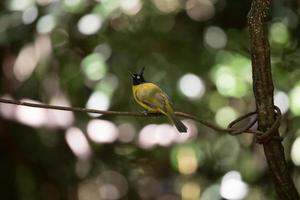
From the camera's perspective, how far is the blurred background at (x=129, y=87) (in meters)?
3.40

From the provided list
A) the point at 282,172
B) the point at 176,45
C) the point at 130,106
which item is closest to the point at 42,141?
the point at 130,106

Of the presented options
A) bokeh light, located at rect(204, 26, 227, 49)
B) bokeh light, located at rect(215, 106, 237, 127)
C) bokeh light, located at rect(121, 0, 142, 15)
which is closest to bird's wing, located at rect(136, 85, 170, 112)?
bokeh light, located at rect(121, 0, 142, 15)

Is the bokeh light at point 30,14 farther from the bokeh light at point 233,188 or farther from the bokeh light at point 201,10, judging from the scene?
the bokeh light at point 233,188

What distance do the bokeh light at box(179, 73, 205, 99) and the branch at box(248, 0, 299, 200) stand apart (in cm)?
185

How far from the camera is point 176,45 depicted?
386cm

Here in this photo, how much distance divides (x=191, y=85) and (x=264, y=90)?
1.90 metres

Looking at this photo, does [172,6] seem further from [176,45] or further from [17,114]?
[17,114]

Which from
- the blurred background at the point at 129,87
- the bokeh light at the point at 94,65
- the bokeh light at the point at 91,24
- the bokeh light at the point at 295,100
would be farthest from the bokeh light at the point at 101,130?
the bokeh light at the point at 295,100

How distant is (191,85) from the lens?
144 inches

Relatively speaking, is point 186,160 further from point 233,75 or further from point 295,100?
Result: point 295,100

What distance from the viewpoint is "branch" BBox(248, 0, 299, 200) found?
174cm

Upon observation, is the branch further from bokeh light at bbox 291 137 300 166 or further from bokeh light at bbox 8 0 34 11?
bokeh light at bbox 8 0 34 11

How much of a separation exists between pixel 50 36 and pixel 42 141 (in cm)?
79

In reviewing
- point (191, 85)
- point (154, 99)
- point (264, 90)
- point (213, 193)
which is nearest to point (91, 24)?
point (191, 85)
